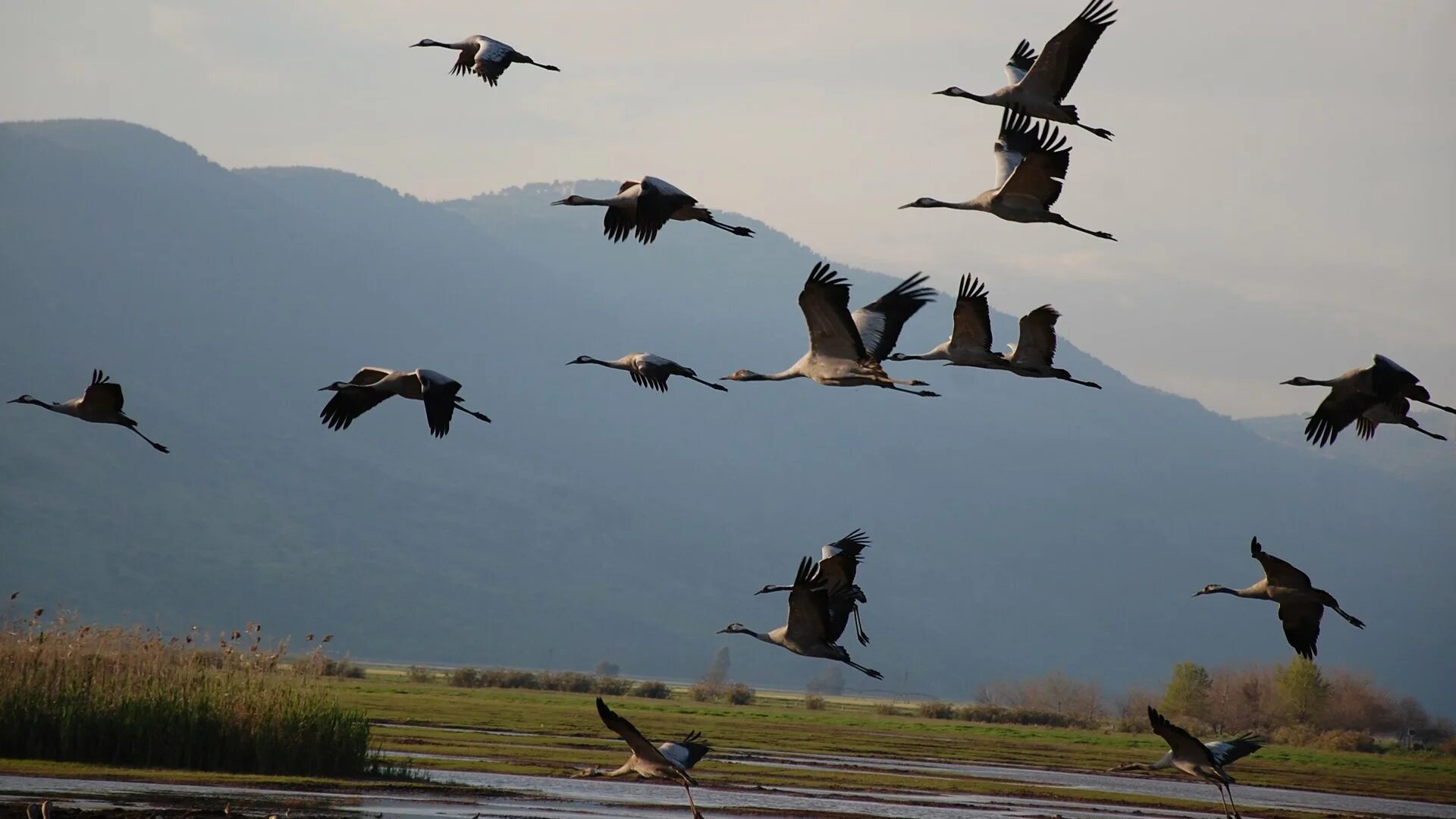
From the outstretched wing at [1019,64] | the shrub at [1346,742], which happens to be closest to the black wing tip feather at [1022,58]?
the outstretched wing at [1019,64]

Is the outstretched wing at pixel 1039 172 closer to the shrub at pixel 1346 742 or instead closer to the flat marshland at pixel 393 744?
the flat marshland at pixel 393 744

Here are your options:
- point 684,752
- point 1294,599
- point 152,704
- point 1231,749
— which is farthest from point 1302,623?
point 152,704

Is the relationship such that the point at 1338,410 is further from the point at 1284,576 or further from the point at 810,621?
the point at 810,621

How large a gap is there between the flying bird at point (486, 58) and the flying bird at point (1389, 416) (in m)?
10.8

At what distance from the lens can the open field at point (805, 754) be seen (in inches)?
1359

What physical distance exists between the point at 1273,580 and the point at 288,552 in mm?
168249

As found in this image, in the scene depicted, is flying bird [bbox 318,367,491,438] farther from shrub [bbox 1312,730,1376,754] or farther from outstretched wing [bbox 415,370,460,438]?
shrub [bbox 1312,730,1376,754]

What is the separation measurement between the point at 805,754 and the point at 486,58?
27.6m

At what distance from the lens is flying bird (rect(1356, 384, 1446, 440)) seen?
18.6 metres

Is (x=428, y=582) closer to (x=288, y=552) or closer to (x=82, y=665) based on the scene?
(x=288, y=552)

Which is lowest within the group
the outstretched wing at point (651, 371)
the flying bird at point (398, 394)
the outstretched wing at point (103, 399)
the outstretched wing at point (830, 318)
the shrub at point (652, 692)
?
the shrub at point (652, 692)

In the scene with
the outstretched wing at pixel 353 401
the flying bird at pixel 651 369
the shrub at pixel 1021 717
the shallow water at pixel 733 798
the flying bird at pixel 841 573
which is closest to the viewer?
the flying bird at pixel 841 573

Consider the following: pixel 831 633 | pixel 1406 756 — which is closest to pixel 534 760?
pixel 831 633

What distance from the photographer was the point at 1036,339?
22.7m
